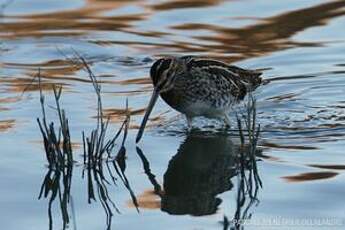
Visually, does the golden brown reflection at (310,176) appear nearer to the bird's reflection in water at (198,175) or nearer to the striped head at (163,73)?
the bird's reflection in water at (198,175)

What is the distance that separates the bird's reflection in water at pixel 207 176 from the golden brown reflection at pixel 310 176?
0.77 ft

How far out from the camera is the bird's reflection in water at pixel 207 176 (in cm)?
745

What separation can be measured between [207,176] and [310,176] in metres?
0.70

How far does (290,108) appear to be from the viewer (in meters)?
10.2

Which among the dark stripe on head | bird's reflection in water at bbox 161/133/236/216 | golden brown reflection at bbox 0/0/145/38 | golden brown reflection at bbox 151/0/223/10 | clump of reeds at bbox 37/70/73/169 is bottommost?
bird's reflection in water at bbox 161/133/236/216

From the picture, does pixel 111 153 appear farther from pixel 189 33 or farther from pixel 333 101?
pixel 189 33

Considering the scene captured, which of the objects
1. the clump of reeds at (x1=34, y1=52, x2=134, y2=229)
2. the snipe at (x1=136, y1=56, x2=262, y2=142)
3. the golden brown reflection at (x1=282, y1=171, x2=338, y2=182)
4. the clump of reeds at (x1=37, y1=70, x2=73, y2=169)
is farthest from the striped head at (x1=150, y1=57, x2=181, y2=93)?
the golden brown reflection at (x1=282, y1=171, x2=338, y2=182)

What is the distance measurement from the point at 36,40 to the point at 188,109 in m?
3.45

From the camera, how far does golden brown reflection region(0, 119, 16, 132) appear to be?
932cm

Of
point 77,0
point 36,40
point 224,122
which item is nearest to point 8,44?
point 36,40

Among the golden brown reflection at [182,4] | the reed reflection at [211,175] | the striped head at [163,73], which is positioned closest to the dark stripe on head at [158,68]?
the striped head at [163,73]

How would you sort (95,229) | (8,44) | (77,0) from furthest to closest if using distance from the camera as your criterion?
(77,0) < (8,44) < (95,229)

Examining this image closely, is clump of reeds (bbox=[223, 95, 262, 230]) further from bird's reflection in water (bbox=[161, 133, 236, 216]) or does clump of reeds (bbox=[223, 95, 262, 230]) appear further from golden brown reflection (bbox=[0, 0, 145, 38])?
golden brown reflection (bbox=[0, 0, 145, 38])

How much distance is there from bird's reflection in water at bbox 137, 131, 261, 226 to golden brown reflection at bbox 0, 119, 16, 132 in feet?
3.84
